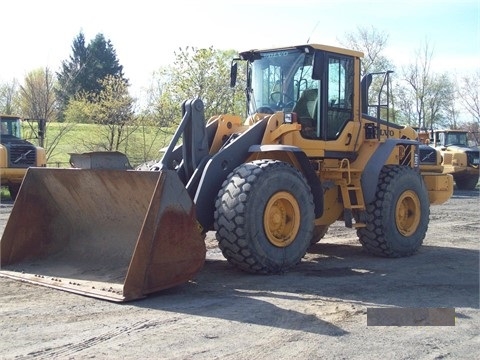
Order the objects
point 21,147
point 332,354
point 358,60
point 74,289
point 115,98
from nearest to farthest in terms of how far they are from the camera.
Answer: point 332,354 → point 74,289 → point 358,60 → point 21,147 → point 115,98

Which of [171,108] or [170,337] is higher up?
[171,108]

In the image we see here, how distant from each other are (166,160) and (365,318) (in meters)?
3.26

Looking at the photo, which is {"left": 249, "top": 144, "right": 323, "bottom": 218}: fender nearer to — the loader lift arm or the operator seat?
the loader lift arm

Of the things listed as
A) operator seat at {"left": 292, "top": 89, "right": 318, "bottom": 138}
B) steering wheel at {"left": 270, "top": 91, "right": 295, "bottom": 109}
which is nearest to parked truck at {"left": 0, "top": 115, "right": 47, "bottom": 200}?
steering wheel at {"left": 270, "top": 91, "right": 295, "bottom": 109}

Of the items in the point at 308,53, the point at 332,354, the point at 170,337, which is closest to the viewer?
the point at 332,354

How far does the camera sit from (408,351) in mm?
4770

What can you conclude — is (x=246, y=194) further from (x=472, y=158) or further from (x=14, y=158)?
(x=472, y=158)

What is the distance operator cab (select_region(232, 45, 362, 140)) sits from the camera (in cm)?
855

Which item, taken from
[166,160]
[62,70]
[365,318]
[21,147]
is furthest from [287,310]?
[62,70]

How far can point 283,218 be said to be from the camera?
7543 mm

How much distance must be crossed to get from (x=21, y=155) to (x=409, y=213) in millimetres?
12708

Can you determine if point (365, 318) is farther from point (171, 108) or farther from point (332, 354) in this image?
point (171, 108)

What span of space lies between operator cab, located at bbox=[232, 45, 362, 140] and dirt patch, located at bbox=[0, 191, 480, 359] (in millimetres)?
1913

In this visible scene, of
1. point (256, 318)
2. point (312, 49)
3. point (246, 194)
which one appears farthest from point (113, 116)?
point (256, 318)
